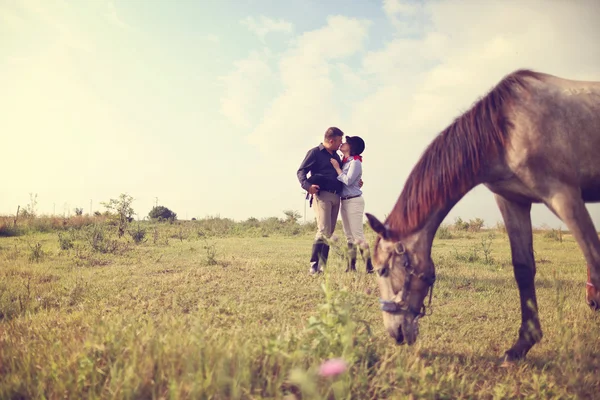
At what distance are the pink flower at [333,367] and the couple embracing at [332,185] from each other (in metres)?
4.29

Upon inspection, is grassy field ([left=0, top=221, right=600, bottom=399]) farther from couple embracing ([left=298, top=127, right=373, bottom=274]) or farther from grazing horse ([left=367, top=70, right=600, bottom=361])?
couple embracing ([left=298, top=127, right=373, bottom=274])

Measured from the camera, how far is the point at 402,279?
9.32ft

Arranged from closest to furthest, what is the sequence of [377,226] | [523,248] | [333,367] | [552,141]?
[333,367] < [552,141] < [377,226] < [523,248]

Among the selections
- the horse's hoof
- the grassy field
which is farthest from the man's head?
the horse's hoof

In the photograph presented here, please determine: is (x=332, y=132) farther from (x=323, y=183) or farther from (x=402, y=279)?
(x=402, y=279)

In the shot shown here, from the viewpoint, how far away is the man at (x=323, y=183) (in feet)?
20.8

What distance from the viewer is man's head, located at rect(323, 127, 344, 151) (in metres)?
6.51

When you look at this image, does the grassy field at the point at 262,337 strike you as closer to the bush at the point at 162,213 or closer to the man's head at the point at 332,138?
the man's head at the point at 332,138

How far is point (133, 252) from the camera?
9.24 metres

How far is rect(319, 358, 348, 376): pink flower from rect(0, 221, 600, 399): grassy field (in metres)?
0.05

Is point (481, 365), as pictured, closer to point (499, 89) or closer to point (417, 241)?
point (417, 241)

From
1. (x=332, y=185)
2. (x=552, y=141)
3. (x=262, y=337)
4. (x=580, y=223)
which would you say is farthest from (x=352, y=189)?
(x=262, y=337)

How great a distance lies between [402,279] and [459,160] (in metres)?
1.10

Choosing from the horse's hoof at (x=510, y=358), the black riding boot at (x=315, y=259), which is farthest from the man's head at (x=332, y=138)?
the horse's hoof at (x=510, y=358)
